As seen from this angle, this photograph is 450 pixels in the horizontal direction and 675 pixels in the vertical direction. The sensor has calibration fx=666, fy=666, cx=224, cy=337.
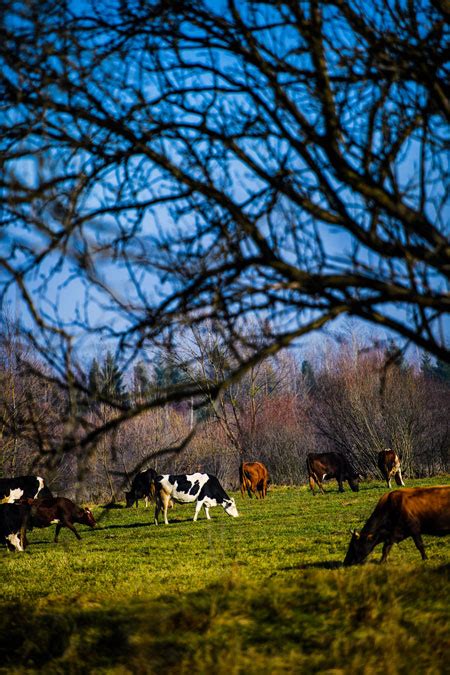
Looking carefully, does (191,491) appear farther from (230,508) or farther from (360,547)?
(360,547)

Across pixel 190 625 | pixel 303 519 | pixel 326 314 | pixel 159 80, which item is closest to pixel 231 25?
pixel 159 80

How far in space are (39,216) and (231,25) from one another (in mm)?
1797

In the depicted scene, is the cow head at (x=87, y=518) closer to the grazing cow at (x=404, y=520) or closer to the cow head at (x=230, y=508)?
the cow head at (x=230, y=508)

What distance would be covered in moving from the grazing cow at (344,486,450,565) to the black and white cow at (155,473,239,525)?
1009 centimetres

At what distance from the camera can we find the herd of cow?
8766 mm

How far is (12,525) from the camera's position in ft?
48.8

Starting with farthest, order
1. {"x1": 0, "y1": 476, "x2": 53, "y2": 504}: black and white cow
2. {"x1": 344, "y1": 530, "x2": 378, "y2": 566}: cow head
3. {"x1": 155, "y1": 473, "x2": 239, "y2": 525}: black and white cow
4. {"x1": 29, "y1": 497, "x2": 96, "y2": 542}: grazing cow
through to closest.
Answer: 1. {"x1": 0, "y1": 476, "x2": 53, "y2": 504}: black and white cow
2. {"x1": 155, "y1": 473, "x2": 239, "y2": 525}: black and white cow
3. {"x1": 29, "y1": 497, "x2": 96, "y2": 542}: grazing cow
4. {"x1": 344, "y1": 530, "x2": 378, "y2": 566}: cow head

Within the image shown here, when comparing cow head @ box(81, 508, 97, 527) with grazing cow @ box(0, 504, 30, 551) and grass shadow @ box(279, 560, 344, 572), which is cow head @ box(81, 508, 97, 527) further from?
grass shadow @ box(279, 560, 344, 572)

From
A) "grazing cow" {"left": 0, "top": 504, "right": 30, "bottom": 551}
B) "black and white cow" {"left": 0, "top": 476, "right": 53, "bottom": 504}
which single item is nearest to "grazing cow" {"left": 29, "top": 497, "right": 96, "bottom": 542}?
"grazing cow" {"left": 0, "top": 504, "right": 30, "bottom": 551}

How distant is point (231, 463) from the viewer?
3472cm

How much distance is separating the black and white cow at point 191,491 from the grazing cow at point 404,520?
10090mm

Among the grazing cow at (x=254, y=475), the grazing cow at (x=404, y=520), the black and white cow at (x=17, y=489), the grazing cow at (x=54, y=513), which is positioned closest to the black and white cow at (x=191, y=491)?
the grazing cow at (x=54, y=513)

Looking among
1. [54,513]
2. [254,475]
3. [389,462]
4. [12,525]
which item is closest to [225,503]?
[54,513]

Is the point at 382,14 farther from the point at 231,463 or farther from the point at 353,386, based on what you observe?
the point at 231,463
